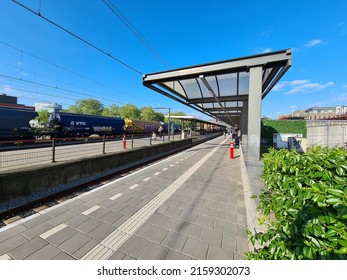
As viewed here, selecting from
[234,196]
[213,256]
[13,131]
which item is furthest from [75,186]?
[13,131]

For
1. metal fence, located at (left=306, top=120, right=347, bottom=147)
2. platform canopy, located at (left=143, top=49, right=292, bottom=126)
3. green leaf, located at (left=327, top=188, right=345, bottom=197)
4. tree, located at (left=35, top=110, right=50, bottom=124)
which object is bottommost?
green leaf, located at (left=327, top=188, right=345, bottom=197)

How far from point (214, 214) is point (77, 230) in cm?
306

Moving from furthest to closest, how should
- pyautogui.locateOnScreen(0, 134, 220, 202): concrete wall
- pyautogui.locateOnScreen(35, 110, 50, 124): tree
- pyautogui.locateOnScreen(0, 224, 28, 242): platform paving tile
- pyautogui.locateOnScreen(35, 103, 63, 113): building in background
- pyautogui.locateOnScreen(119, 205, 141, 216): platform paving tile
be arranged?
pyautogui.locateOnScreen(35, 103, 63, 113): building in background, pyautogui.locateOnScreen(35, 110, 50, 124): tree, pyautogui.locateOnScreen(0, 134, 220, 202): concrete wall, pyautogui.locateOnScreen(119, 205, 141, 216): platform paving tile, pyautogui.locateOnScreen(0, 224, 28, 242): platform paving tile

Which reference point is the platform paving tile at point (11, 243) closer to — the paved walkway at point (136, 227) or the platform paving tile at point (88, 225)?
the paved walkway at point (136, 227)

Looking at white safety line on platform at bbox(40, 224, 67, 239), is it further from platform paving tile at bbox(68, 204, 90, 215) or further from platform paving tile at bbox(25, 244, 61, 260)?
platform paving tile at bbox(68, 204, 90, 215)

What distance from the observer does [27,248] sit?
269cm

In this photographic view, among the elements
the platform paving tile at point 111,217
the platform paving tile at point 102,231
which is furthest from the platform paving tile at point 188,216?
the platform paving tile at point 102,231

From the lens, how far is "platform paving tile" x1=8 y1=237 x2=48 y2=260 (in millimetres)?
2541

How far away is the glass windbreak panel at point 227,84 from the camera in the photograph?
10393mm

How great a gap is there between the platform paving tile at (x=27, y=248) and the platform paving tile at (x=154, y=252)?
1.75 m

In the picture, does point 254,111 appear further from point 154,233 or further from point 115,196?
point 115,196

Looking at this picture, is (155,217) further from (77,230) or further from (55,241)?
(55,241)

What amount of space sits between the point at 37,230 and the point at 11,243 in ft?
1.33

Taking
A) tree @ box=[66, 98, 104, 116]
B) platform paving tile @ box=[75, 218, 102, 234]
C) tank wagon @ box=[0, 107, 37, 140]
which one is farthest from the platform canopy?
tree @ box=[66, 98, 104, 116]
